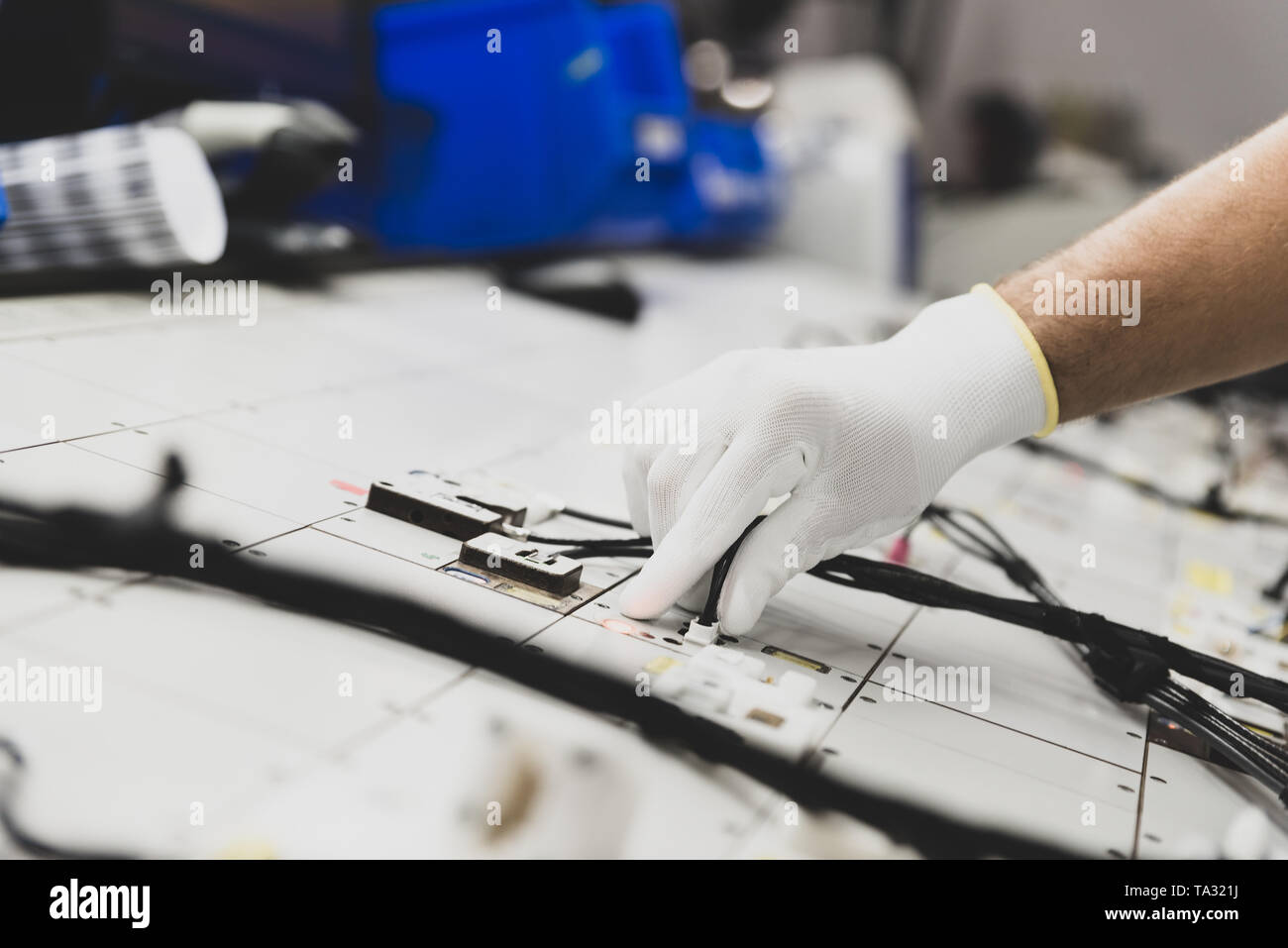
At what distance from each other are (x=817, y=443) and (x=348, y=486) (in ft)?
1.51

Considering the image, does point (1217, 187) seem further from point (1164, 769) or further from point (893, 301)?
point (893, 301)

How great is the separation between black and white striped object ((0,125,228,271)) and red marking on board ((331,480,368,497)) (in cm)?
66

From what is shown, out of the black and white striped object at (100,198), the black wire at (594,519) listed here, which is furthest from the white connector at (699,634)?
the black and white striped object at (100,198)

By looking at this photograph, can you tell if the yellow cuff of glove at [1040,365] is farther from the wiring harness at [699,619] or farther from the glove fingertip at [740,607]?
the glove fingertip at [740,607]

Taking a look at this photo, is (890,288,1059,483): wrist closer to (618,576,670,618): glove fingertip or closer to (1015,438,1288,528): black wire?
(618,576,670,618): glove fingertip

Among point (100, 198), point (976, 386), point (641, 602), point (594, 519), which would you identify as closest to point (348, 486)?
point (594, 519)

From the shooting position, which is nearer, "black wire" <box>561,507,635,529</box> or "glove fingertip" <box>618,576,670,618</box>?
"glove fingertip" <box>618,576,670,618</box>

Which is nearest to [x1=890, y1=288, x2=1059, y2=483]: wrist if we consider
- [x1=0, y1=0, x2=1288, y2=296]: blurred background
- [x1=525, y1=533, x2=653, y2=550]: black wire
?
[x1=525, y1=533, x2=653, y2=550]: black wire

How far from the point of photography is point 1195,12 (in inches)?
200

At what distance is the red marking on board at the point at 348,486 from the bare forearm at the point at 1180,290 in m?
0.67

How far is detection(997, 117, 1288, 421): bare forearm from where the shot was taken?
2.84 feet

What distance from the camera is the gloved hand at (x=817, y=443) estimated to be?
2.60 feet

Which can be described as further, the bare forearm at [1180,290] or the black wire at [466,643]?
the bare forearm at [1180,290]
